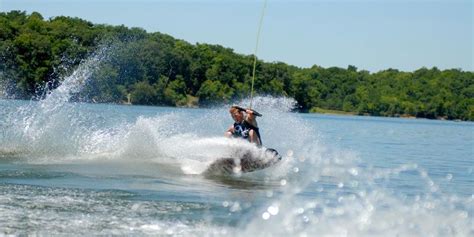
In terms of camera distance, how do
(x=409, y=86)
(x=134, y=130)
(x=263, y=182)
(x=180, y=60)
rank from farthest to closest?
(x=409, y=86), (x=180, y=60), (x=134, y=130), (x=263, y=182)

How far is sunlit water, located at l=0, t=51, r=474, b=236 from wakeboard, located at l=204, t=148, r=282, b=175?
0.57 feet

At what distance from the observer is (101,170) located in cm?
1652

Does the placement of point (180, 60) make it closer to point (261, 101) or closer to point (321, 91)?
point (321, 91)

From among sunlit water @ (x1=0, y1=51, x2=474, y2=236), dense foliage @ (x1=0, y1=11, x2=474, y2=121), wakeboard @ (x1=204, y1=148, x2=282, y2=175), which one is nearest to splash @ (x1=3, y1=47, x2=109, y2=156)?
sunlit water @ (x1=0, y1=51, x2=474, y2=236)

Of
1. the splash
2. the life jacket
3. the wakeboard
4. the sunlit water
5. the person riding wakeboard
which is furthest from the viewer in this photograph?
the splash

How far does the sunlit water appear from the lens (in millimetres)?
10555

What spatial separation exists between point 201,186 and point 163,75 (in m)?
76.4

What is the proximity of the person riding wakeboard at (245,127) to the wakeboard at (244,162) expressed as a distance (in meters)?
0.29

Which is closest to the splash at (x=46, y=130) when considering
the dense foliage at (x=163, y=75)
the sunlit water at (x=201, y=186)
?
the sunlit water at (x=201, y=186)

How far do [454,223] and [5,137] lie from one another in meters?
12.5

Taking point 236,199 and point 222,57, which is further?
point 222,57

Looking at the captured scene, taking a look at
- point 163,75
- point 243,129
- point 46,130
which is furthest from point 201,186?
point 163,75

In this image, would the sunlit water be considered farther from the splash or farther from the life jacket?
the life jacket

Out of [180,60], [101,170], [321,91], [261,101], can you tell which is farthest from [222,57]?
[101,170]
